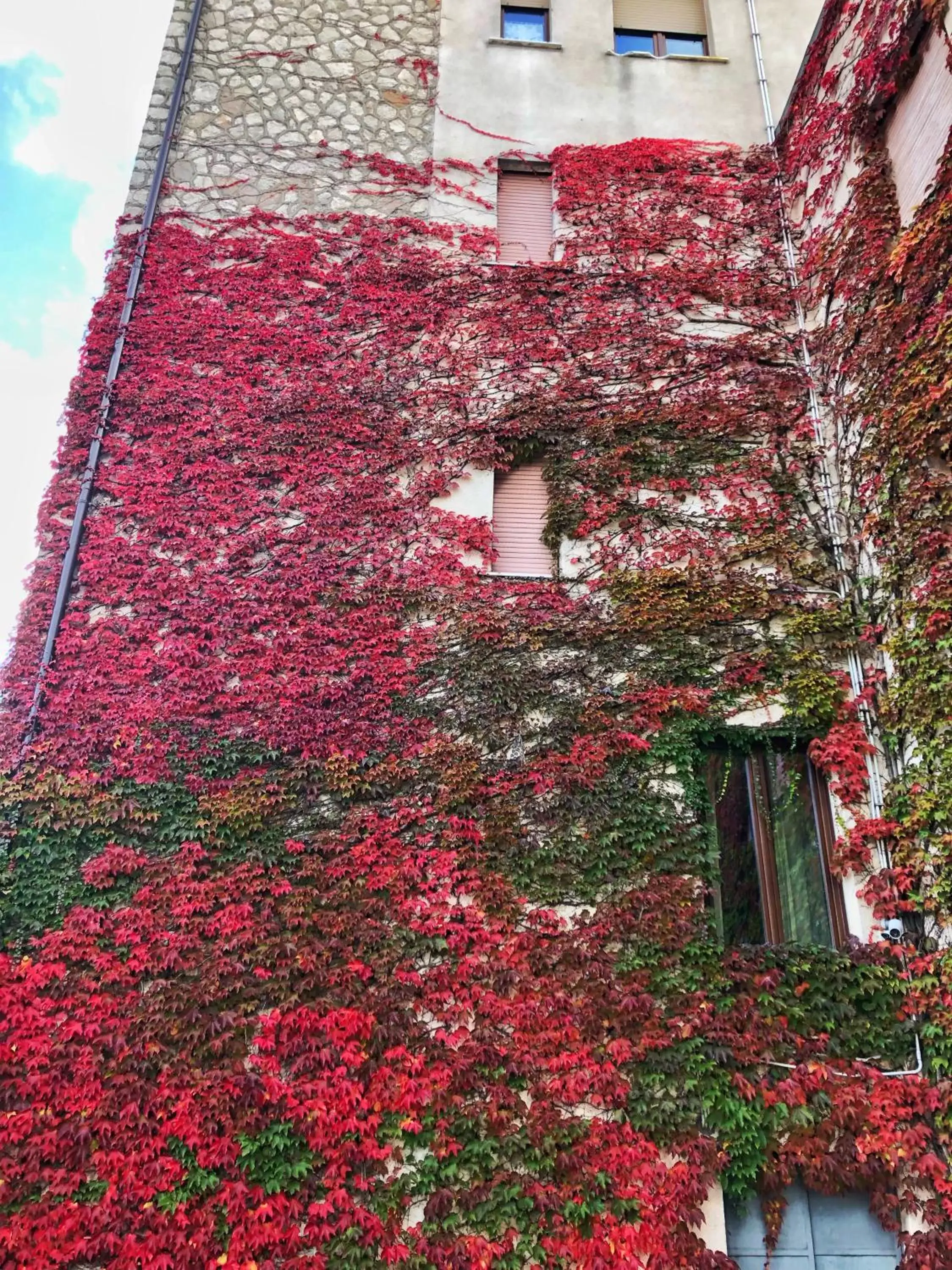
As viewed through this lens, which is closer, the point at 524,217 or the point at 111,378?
the point at 111,378

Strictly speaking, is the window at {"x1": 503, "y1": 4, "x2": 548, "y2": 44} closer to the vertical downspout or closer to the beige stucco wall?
the beige stucco wall

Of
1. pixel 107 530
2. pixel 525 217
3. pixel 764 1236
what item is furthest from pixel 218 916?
pixel 525 217

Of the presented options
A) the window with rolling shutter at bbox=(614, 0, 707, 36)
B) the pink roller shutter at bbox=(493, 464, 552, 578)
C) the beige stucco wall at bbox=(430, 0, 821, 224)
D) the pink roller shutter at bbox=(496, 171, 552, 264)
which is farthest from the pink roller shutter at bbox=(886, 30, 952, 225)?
the window with rolling shutter at bbox=(614, 0, 707, 36)

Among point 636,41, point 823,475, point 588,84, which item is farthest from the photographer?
point 636,41

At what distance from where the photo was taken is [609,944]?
564 centimetres

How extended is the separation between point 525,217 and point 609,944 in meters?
7.16

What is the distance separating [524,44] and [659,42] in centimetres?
162

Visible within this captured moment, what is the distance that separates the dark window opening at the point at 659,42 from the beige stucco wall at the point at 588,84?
0.18 meters

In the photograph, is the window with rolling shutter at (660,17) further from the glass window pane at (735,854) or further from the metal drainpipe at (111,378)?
the glass window pane at (735,854)

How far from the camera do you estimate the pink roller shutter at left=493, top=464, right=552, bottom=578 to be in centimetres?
709

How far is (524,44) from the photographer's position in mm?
9188

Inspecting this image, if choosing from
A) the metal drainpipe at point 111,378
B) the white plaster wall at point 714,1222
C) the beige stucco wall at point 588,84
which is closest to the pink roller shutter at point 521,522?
the beige stucco wall at point 588,84

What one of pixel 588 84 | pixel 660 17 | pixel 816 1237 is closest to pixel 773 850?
pixel 816 1237

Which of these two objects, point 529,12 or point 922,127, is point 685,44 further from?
point 922,127
